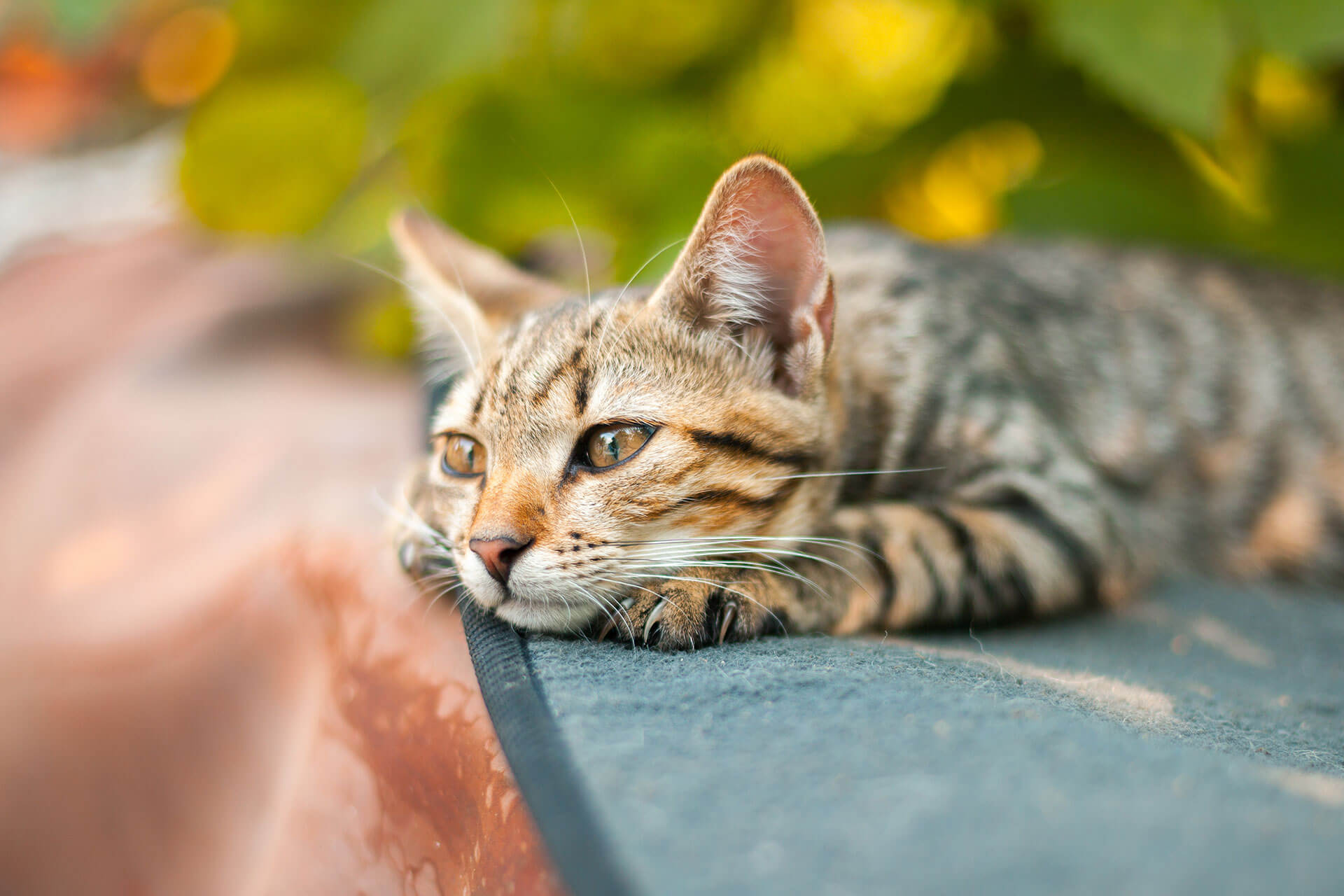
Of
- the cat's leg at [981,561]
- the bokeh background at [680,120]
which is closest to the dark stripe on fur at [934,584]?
the cat's leg at [981,561]

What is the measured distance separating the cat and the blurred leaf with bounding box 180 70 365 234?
1.73ft

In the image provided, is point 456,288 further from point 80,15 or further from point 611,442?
point 80,15

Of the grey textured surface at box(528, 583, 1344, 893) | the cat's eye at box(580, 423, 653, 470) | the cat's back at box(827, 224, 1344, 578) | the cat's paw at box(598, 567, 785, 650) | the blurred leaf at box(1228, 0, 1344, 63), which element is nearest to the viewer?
the grey textured surface at box(528, 583, 1344, 893)

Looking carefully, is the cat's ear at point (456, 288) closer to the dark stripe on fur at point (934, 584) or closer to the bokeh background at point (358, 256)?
the bokeh background at point (358, 256)

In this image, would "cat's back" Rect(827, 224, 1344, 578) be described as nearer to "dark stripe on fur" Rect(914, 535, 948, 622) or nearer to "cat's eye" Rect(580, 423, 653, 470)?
"dark stripe on fur" Rect(914, 535, 948, 622)

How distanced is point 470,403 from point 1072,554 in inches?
40.5

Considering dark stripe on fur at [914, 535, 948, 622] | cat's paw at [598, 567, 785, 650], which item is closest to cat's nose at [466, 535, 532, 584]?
cat's paw at [598, 567, 785, 650]

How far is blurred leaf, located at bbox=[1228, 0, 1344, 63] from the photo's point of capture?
155 centimetres

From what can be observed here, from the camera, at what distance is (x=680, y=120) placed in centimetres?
237

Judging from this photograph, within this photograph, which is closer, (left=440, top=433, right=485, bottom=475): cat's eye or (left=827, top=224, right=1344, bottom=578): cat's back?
(left=440, top=433, right=485, bottom=475): cat's eye

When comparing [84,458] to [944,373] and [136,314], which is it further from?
[944,373]

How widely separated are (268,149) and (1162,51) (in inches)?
74.0

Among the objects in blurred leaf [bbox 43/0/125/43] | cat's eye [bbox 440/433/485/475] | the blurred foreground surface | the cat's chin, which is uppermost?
blurred leaf [bbox 43/0/125/43]

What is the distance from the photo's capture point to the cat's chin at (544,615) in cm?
110
